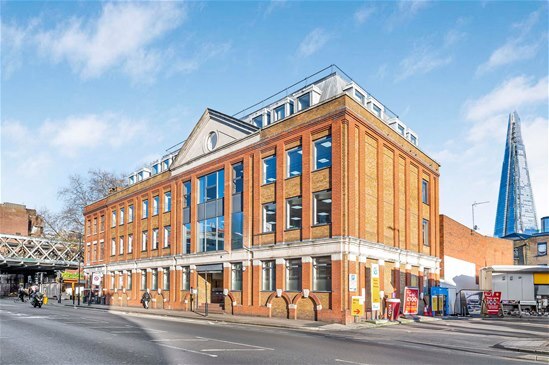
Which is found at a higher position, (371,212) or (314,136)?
(314,136)

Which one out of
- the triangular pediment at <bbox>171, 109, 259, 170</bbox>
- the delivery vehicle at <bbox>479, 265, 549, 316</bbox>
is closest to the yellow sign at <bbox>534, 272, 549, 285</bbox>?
the delivery vehicle at <bbox>479, 265, 549, 316</bbox>

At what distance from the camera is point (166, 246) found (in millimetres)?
43469

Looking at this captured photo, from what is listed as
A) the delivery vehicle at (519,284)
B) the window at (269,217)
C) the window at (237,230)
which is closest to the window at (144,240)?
the window at (237,230)

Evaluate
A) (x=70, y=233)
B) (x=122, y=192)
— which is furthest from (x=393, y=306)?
(x=70, y=233)

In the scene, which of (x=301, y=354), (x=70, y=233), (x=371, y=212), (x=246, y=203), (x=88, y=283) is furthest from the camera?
(x=70, y=233)

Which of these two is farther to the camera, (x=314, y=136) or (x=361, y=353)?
(x=314, y=136)

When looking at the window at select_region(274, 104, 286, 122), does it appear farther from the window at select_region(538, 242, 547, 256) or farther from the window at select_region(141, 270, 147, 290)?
the window at select_region(538, 242, 547, 256)

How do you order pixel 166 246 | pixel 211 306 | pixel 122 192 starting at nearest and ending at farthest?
1. pixel 211 306
2. pixel 166 246
3. pixel 122 192

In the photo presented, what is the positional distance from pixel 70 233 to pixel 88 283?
21.3 meters

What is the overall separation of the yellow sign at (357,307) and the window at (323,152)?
7.72 m

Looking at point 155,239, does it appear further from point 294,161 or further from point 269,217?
point 294,161

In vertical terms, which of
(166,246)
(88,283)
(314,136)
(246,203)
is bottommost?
(88,283)

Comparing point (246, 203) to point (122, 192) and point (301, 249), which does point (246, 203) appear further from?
point (122, 192)

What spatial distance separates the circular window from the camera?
38.3 m
